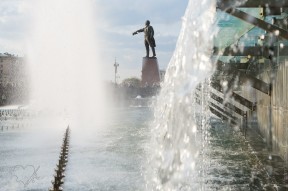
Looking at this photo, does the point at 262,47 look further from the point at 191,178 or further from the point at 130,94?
the point at 130,94

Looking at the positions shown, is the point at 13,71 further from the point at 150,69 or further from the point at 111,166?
the point at 111,166

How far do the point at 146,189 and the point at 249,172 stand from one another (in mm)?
2481

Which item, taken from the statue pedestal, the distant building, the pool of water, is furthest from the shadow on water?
the distant building

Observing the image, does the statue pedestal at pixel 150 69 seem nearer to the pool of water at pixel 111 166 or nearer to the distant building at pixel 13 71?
the pool of water at pixel 111 166

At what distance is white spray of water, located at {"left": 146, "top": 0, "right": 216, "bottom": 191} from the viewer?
27.0 ft

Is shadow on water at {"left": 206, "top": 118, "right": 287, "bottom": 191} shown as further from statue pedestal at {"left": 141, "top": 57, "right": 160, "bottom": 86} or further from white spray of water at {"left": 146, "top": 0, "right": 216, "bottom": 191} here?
statue pedestal at {"left": 141, "top": 57, "right": 160, "bottom": 86}

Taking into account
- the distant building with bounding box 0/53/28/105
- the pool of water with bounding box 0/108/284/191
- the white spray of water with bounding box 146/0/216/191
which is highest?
the distant building with bounding box 0/53/28/105

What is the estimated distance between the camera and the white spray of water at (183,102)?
822 cm

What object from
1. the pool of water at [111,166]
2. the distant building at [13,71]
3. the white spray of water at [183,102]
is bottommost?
the pool of water at [111,166]

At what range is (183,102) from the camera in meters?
8.91

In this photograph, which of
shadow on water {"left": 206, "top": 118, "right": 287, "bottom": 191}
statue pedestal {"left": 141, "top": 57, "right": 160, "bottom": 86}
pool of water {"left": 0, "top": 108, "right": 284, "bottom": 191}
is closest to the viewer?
shadow on water {"left": 206, "top": 118, "right": 287, "bottom": 191}

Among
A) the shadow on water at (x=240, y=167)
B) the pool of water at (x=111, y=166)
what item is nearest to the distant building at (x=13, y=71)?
the pool of water at (x=111, y=166)

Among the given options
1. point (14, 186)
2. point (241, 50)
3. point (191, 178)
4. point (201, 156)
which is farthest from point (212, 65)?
point (14, 186)

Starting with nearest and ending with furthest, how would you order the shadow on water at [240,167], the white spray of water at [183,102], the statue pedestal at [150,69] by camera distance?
the shadow on water at [240,167] → the white spray of water at [183,102] → the statue pedestal at [150,69]
